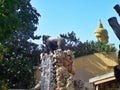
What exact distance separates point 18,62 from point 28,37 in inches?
110

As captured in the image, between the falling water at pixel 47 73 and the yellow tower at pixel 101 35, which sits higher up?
the yellow tower at pixel 101 35

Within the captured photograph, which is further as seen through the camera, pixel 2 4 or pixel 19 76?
pixel 19 76

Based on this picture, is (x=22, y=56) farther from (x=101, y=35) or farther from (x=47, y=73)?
(x=101, y=35)

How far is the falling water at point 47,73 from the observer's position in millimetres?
18366

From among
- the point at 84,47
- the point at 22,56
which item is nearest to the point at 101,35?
the point at 84,47

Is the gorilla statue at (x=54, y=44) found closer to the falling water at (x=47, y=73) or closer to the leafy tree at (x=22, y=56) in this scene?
the falling water at (x=47, y=73)

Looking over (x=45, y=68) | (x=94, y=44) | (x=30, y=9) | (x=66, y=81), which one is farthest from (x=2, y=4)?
(x=94, y=44)

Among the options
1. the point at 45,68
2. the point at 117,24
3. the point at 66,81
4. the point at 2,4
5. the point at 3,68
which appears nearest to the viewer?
the point at 117,24

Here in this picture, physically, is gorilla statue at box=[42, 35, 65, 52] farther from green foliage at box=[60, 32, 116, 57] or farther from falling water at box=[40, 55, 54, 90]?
green foliage at box=[60, 32, 116, 57]

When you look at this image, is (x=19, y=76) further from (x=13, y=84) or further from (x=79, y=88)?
(x=79, y=88)

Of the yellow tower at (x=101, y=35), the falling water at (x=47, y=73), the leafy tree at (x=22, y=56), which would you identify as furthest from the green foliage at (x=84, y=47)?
the falling water at (x=47, y=73)

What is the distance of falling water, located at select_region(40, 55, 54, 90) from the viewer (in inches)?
723

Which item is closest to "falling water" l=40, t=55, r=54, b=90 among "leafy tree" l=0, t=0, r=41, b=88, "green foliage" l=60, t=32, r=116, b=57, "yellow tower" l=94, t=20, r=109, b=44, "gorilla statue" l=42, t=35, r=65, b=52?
"gorilla statue" l=42, t=35, r=65, b=52

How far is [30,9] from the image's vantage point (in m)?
28.5
